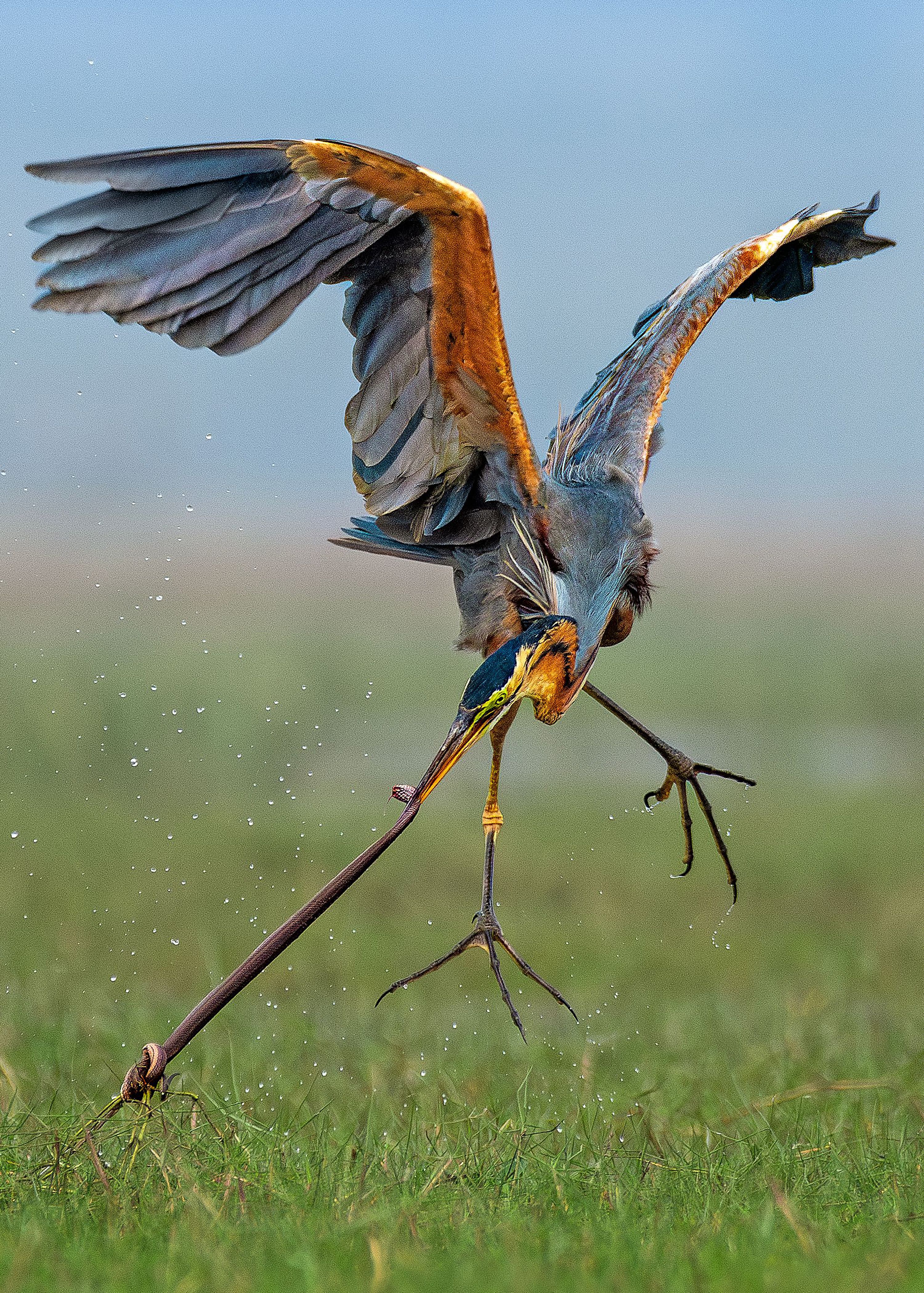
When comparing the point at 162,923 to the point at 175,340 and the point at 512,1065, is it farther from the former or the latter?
the point at 175,340

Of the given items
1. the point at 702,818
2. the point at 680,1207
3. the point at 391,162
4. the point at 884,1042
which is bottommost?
the point at 702,818

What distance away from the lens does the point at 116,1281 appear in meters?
2.61

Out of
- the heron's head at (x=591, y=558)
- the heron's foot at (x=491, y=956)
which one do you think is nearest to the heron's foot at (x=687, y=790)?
the heron's head at (x=591, y=558)

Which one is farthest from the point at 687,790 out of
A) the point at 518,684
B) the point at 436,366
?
the point at 436,366

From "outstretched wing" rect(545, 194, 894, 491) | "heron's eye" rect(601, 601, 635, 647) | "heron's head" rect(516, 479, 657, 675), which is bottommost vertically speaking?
"heron's eye" rect(601, 601, 635, 647)

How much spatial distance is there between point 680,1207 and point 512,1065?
5.48ft

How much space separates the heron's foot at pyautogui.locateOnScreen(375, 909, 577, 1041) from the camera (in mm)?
4020

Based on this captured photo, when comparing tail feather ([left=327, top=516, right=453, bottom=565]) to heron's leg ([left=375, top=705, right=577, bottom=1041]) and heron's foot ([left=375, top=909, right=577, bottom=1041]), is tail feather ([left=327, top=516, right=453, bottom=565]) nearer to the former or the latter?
heron's leg ([left=375, top=705, right=577, bottom=1041])

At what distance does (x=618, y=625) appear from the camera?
5.15 m

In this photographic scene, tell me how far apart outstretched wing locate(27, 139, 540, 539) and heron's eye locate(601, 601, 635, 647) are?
0.71m

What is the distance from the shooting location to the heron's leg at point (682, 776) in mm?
5176

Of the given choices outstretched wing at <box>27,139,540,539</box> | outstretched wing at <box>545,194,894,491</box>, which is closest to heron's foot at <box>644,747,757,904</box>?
outstretched wing at <box>545,194,894,491</box>

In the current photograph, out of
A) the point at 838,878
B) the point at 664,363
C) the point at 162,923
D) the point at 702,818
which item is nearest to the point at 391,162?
the point at 664,363

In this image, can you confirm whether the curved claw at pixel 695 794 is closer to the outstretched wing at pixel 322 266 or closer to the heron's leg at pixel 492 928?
the heron's leg at pixel 492 928
